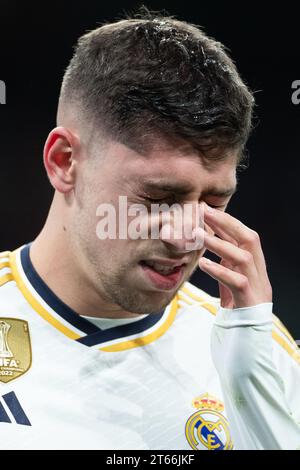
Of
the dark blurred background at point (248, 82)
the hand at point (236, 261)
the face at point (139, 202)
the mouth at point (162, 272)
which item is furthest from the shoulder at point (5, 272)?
the dark blurred background at point (248, 82)

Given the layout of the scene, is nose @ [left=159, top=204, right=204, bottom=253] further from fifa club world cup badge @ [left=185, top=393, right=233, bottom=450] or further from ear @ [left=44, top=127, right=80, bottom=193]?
fifa club world cup badge @ [left=185, top=393, right=233, bottom=450]

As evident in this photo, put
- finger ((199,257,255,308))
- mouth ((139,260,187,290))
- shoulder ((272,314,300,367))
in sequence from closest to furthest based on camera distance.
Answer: finger ((199,257,255,308)) < mouth ((139,260,187,290)) < shoulder ((272,314,300,367))

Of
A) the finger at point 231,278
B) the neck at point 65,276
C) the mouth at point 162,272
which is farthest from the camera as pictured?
the neck at point 65,276

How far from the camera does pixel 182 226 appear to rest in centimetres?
112

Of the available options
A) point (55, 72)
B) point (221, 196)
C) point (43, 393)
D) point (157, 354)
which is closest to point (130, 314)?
point (157, 354)

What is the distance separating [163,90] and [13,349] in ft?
2.05

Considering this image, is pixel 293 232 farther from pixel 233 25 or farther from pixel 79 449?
pixel 79 449

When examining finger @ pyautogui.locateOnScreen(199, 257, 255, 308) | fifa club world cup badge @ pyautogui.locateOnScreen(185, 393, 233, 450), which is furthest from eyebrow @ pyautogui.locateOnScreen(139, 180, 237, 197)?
fifa club world cup badge @ pyautogui.locateOnScreen(185, 393, 233, 450)

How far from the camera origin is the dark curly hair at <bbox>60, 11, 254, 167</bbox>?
1.10m

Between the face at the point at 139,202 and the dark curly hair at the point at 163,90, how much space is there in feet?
0.12

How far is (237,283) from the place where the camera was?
1.09m

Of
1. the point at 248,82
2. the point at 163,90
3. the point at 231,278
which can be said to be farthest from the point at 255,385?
the point at 248,82

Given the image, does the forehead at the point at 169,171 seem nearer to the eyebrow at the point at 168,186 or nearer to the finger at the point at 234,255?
the eyebrow at the point at 168,186

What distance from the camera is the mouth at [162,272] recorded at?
3.87 ft
